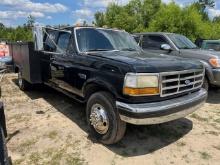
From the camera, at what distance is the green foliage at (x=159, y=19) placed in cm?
1872

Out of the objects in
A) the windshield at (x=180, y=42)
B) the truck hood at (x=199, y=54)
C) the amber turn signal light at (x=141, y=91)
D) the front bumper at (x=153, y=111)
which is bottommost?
the front bumper at (x=153, y=111)

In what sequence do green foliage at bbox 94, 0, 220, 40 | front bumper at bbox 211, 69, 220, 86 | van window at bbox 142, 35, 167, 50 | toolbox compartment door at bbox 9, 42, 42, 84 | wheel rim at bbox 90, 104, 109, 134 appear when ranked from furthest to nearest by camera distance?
green foliage at bbox 94, 0, 220, 40 → van window at bbox 142, 35, 167, 50 → front bumper at bbox 211, 69, 220, 86 → toolbox compartment door at bbox 9, 42, 42, 84 → wheel rim at bbox 90, 104, 109, 134

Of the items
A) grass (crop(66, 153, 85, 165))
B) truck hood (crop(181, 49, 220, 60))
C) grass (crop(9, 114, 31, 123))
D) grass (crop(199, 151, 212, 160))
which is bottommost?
grass (crop(199, 151, 212, 160))

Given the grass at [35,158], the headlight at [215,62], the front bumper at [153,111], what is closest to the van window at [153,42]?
the headlight at [215,62]

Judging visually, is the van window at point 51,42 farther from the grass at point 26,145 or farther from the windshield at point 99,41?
the grass at point 26,145

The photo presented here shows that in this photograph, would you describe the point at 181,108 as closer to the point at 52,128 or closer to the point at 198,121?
the point at 198,121

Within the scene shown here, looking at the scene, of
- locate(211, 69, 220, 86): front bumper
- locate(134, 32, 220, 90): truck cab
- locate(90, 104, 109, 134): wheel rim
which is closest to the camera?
locate(90, 104, 109, 134): wheel rim

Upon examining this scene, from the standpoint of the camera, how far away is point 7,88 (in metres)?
8.92

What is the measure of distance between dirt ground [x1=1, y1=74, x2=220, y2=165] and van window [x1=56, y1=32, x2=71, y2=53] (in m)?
1.41

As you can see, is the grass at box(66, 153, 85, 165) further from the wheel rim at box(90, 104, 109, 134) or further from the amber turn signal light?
the amber turn signal light

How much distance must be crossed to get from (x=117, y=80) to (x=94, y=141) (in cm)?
128

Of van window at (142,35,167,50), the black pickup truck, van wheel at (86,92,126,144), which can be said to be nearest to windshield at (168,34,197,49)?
van window at (142,35,167,50)

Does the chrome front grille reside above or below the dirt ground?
above

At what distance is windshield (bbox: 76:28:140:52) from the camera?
5328 millimetres
